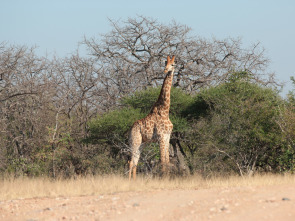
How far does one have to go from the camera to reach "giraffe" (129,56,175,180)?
40.9 feet

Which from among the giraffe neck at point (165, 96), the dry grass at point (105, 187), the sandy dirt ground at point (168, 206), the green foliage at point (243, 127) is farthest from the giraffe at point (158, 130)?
the sandy dirt ground at point (168, 206)

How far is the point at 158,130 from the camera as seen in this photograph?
40.9ft

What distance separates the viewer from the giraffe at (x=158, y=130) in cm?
1248

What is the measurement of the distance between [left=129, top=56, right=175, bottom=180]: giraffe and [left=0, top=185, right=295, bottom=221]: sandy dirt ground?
12.2ft

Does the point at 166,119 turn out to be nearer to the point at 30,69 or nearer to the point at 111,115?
the point at 111,115

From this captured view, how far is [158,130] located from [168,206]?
5.56m

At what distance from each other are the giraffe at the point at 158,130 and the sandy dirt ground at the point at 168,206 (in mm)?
3705

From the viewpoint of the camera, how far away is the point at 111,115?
49.9 ft

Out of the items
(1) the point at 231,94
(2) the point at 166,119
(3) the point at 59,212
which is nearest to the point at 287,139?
(1) the point at 231,94

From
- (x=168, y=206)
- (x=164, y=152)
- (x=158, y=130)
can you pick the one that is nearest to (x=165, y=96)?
(x=158, y=130)

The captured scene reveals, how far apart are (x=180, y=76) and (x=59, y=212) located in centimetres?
1273

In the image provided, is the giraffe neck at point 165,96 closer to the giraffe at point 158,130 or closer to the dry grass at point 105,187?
the giraffe at point 158,130

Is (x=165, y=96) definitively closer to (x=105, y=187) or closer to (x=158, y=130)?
(x=158, y=130)

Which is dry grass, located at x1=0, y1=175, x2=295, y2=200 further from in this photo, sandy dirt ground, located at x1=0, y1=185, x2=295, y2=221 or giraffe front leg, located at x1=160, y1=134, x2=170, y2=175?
giraffe front leg, located at x1=160, y1=134, x2=170, y2=175
